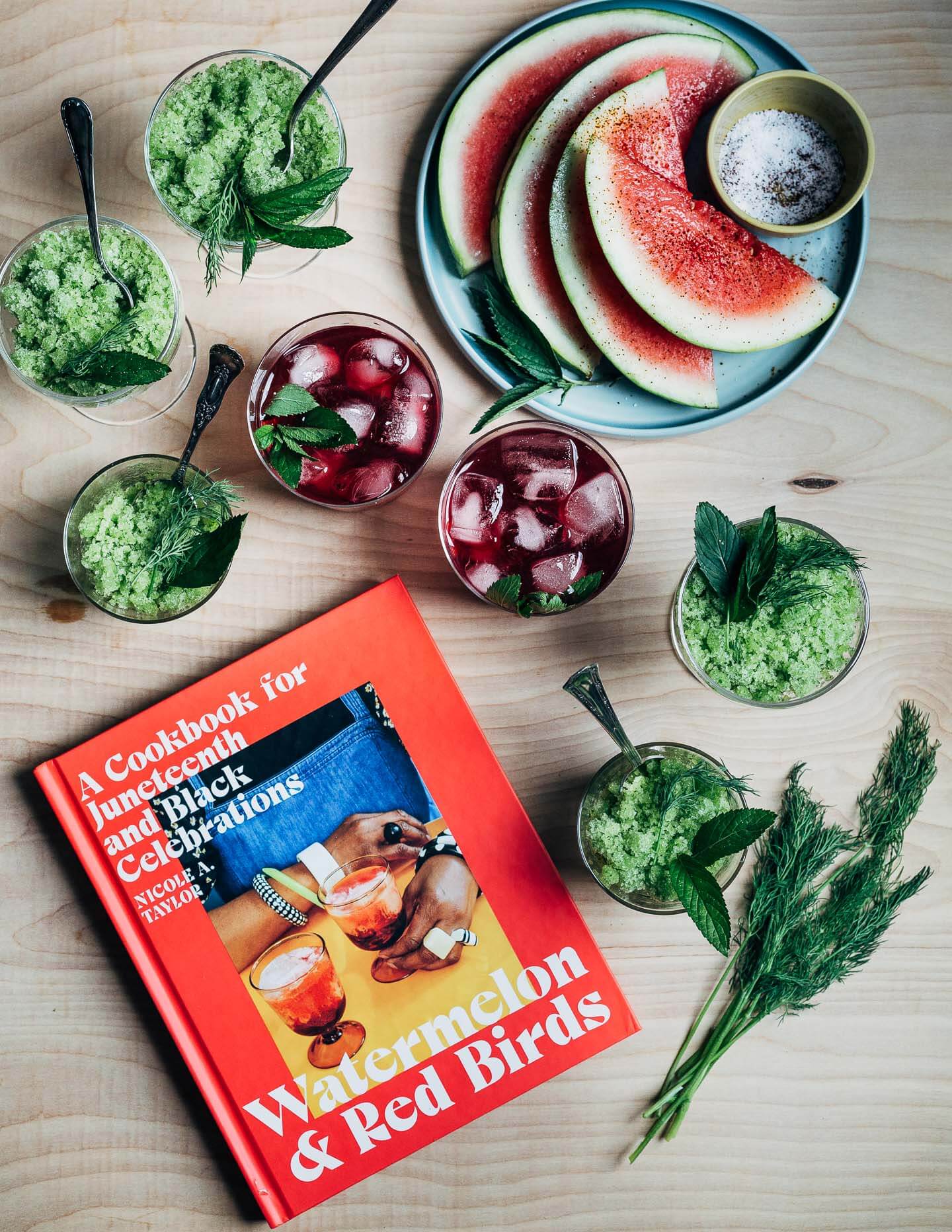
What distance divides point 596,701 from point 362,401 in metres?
0.58

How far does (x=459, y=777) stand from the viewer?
136 cm

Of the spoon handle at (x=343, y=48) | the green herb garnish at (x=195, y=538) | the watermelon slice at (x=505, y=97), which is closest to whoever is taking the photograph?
the spoon handle at (x=343, y=48)

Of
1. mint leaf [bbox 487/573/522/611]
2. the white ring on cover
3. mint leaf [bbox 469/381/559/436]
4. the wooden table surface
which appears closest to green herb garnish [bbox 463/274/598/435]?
mint leaf [bbox 469/381/559/436]

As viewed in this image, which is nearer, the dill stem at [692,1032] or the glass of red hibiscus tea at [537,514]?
the glass of red hibiscus tea at [537,514]

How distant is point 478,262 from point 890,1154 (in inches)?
64.4

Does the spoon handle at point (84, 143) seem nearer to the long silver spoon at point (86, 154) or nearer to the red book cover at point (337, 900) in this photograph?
the long silver spoon at point (86, 154)

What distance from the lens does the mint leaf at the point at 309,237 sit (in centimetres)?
118

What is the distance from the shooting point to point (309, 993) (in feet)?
4.42

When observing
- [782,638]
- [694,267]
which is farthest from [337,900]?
[694,267]

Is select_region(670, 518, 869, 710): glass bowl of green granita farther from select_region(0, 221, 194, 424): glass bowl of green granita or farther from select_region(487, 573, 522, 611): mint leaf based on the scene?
select_region(0, 221, 194, 424): glass bowl of green granita

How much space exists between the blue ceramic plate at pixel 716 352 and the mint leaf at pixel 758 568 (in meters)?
0.23

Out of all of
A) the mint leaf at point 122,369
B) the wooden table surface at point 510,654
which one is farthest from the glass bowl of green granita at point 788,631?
the mint leaf at point 122,369

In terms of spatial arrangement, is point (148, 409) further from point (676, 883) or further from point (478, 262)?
point (676, 883)

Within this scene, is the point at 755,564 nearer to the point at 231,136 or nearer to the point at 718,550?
the point at 718,550
